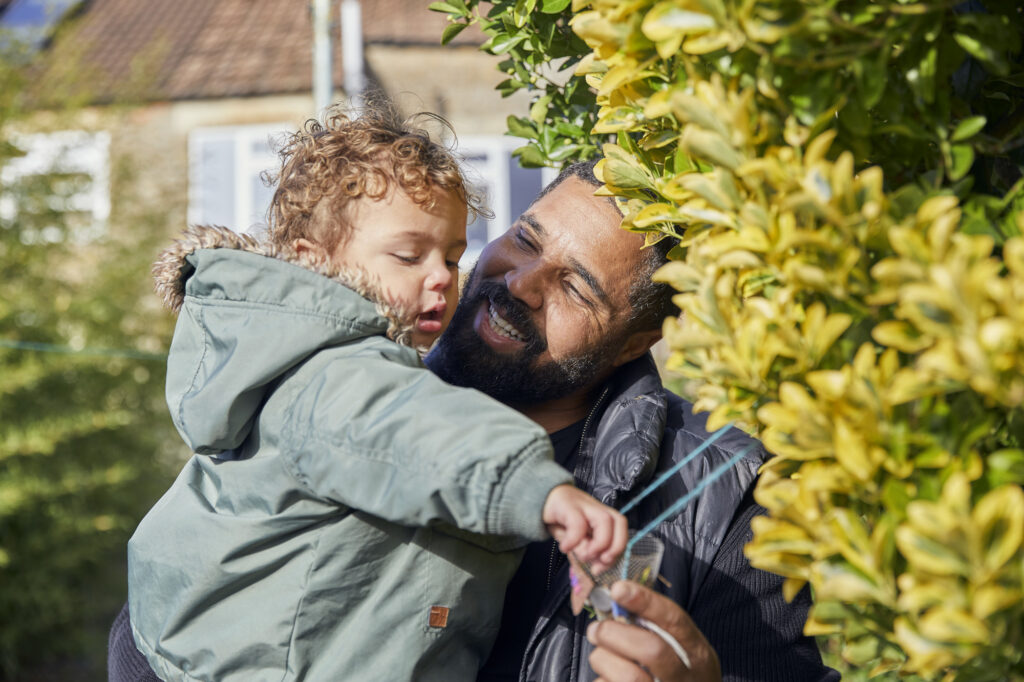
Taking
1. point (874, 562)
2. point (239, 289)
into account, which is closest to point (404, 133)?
point (239, 289)

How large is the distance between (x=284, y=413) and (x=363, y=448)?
0.22 meters

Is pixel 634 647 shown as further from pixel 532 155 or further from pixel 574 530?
pixel 532 155

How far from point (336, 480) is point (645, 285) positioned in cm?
129

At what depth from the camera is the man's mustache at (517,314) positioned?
2.49 m

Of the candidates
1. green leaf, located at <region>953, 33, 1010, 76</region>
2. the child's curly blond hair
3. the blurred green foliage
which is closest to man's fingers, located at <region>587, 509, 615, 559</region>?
green leaf, located at <region>953, 33, 1010, 76</region>

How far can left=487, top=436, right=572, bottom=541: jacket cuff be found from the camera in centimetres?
140

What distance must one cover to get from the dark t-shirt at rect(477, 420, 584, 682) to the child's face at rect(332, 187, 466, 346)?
522mm

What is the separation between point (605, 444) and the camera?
2186 mm

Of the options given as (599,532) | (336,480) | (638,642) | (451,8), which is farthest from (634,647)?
(451,8)

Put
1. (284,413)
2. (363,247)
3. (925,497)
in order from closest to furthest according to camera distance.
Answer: (925,497) < (284,413) < (363,247)

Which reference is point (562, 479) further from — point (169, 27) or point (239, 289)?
point (169, 27)

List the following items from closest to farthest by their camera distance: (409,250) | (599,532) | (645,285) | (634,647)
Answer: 1. (599,532)
2. (634,647)
3. (409,250)
4. (645,285)

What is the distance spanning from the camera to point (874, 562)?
1.03m

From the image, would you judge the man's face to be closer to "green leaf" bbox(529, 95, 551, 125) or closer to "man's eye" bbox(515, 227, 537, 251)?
"man's eye" bbox(515, 227, 537, 251)
